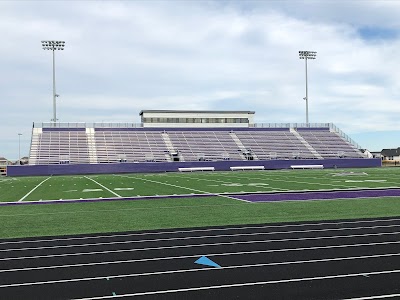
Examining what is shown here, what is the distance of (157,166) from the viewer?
56.6 metres

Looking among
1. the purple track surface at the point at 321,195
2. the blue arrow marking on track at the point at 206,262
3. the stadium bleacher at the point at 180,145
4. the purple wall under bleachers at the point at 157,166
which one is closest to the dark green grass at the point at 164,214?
the purple track surface at the point at 321,195

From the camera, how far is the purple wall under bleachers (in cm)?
5278

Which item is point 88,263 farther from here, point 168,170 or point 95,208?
point 168,170

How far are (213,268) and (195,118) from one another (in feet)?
225

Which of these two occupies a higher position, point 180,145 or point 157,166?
point 180,145

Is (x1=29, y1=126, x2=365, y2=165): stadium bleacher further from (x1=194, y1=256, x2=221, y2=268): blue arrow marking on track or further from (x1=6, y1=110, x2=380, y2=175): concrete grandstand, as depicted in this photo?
(x1=194, y1=256, x2=221, y2=268): blue arrow marking on track

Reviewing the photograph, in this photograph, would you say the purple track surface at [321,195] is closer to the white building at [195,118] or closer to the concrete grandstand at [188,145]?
the concrete grandstand at [188,145]

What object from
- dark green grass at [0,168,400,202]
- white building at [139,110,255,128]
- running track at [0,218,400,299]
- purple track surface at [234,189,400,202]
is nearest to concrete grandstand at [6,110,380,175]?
white building at [139,110,255,128]

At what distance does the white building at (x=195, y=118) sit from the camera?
244 feet

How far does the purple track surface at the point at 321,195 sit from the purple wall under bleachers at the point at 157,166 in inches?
1404

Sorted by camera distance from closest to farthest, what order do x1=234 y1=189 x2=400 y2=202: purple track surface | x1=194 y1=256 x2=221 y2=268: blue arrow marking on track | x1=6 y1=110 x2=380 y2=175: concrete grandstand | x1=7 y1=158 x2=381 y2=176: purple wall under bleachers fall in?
x1=194 y1=256 x2=221 y2=268: blue arrow marking on track → x1=234 y1=189 x2=400 y2=202: purple track surface → x1=7 y1=158 x2=381 y2=176: purple wall under bleachers → x1=6 y1=110 x2=380 y2=175: concrete grandstand

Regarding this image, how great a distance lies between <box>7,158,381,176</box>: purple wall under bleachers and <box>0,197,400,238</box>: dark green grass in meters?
36.4

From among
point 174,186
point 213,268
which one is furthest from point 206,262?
point 174,186

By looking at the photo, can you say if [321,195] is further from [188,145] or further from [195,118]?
[195,118]
